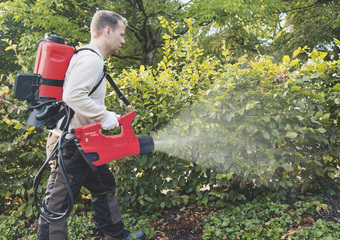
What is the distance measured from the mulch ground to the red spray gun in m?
1.15

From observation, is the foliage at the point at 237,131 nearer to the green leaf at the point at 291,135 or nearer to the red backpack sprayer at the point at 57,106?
the green leaf at the point at 291,135

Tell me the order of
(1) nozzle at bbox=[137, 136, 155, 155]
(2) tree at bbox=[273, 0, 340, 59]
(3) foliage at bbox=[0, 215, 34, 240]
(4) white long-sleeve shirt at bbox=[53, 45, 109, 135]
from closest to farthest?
1. (4) white long-sleeve shirt at bbox=[53, 45, 109, 135]
2. (1) nozzle at bbox=[137, 136, 155, 155]
3. (3) foliage at bbox=[0, 215, 34, 240]
4. (2) tree at bbox=[273, 0, 340, 59]

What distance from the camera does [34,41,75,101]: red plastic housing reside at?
86.0 inches

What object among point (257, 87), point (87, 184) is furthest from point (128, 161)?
point (257, 87)

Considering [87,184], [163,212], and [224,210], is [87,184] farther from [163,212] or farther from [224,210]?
[224,210]

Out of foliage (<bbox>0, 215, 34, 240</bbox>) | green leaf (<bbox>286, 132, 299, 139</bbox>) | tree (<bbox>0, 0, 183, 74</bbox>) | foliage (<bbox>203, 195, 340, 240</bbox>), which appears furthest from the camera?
tree (<bbox>0, 0, 183, 74</bbox>)

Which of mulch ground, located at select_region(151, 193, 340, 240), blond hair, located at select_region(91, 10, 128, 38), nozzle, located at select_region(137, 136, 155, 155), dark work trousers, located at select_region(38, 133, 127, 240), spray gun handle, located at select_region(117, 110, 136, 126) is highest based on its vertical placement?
blond hair, located at select_region(91, 10, 128, 38)

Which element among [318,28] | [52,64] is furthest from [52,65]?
[318,28]

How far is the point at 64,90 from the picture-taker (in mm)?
2213

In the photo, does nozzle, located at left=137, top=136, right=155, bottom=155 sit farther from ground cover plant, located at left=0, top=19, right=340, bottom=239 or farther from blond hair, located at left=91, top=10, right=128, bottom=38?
blond hair, located at left=91, top=10, right=128, bottom=38

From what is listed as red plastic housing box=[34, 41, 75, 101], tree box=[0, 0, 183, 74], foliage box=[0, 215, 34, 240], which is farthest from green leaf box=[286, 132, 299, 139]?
tree box=[0, 0, 183, 74]

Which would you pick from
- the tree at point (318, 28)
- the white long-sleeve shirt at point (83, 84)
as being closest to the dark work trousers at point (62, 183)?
the white long-sleeve shirt at point (83, 84)

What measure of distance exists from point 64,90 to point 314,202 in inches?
105

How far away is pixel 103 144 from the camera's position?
2.28 meters
